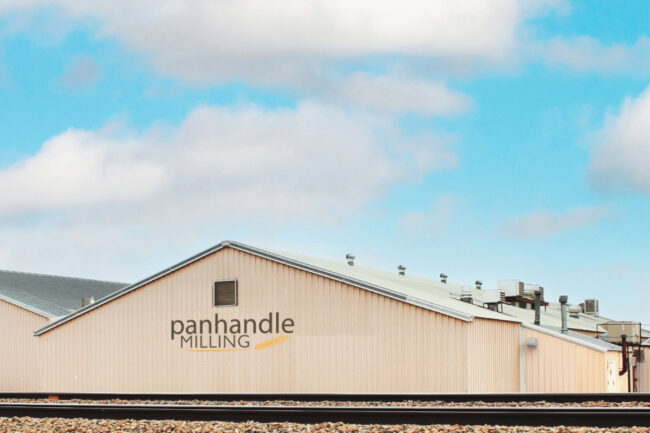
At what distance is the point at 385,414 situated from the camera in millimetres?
A: 13750

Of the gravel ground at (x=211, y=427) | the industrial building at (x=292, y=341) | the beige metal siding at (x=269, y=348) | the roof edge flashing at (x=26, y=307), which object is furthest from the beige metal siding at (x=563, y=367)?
the roof edge flashing at (x=26, y=307)

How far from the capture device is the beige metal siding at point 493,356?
84.6ft

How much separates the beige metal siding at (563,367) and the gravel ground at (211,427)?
688 inches

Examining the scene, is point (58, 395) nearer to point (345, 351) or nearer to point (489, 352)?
point (345, 351)

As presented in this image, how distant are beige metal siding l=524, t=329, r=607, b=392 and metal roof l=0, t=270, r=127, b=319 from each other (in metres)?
21.8

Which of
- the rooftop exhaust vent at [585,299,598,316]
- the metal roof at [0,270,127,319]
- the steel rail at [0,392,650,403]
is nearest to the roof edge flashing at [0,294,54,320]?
the metal roof at [0,270,127,319]

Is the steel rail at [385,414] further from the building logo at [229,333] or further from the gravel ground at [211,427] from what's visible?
the building logo at [229,333]

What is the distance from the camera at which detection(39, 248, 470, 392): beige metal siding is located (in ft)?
84.2

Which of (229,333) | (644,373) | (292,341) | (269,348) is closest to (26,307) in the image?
(229,333)

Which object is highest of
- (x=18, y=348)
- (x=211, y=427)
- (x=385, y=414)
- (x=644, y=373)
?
(x=18, y=348)

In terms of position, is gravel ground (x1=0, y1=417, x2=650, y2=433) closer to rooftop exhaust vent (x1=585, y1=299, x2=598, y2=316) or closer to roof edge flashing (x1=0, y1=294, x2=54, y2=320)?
roof edge flashing (x1=0, y1=294, x2=54, y2=320)

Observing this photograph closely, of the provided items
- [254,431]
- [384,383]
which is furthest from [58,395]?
[254,431]

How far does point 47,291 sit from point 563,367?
90.4 ft

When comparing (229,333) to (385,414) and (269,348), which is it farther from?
(385,414)
